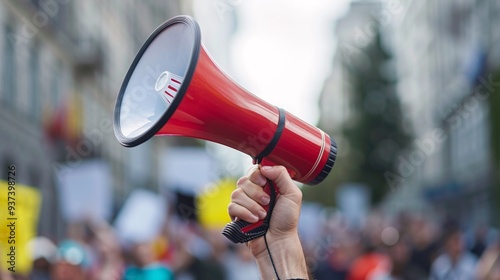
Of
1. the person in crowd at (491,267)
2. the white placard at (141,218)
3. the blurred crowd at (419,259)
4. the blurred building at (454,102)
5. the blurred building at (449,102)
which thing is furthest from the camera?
the blurred building at (454,102)

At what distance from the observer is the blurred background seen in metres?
6.45

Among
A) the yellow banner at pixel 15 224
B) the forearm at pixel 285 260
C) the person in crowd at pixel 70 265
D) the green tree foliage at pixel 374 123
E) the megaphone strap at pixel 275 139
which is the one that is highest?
the megaphone strap at pixel 275 139

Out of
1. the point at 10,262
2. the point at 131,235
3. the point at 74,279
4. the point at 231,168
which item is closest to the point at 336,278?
the point at 231,168

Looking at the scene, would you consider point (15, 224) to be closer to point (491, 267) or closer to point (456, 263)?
point (491, 267)

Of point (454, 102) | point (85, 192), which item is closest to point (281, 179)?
point (85, 192)

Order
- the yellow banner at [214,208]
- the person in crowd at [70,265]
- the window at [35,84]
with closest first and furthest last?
the person in crowd at [70,265] < the yellow banner at [214,208] < the window at [35,84]

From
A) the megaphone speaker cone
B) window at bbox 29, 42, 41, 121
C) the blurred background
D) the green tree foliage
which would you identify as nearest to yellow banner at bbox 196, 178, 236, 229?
the blurred background

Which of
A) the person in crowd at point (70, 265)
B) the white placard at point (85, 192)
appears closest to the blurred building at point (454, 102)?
the white placard at point (85, 192)

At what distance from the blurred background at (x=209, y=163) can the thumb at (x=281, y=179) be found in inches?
12.3

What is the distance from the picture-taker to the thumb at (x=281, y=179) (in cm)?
190

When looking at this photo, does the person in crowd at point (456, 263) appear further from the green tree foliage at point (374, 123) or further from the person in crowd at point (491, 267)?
the green tree foliage at point (374, 123)

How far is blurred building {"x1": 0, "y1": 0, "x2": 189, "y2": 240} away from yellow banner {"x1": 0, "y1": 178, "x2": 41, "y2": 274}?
19.8 ft

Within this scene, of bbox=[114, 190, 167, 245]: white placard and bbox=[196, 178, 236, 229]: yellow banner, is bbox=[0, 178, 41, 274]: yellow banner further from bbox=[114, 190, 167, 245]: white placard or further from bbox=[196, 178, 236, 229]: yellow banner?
bbox=[196, 178, 236, 229]: yellow banner

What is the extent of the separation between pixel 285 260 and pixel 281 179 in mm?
212
